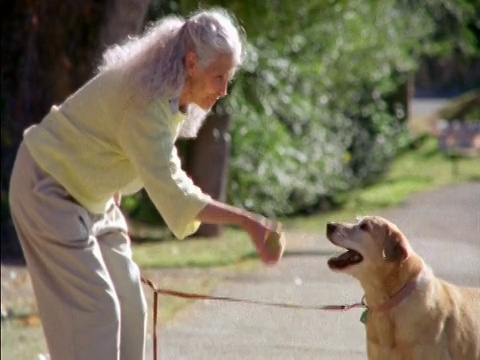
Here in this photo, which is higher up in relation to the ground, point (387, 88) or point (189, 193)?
point (189, 193)

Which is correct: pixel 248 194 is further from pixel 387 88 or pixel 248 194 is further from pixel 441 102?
pixel 441 102

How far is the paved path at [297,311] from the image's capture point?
27.3 feet

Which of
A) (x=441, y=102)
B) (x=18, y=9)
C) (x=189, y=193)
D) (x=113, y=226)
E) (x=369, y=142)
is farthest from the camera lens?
(x=441, y=102)

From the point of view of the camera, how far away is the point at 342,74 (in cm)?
1609

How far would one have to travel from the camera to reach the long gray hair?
17.3 feet

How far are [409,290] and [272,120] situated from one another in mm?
9003

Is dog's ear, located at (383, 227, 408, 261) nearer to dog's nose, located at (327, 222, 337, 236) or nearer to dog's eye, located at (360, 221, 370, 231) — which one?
→ dog's eye, located at (360, 221, 370, 231)

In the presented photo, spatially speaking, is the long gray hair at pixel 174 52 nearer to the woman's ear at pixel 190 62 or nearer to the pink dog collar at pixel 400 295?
the woman's ear at pixel 190 62

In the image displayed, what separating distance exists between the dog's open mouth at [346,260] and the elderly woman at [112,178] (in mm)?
589

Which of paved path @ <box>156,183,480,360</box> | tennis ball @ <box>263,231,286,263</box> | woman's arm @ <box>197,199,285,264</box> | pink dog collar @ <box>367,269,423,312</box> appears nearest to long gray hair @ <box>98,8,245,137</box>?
woman's arm @ <box>197,199,285,264</box>

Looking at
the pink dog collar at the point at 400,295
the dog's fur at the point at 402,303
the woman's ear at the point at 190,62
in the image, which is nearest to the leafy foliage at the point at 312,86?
the dog's fur at the point at 402,303

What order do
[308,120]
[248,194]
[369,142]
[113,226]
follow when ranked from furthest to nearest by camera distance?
[369,142], [308,120], [248,194], [113,226]

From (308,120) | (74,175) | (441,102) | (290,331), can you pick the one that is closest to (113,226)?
(74,175)

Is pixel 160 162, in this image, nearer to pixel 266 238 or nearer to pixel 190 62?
pixel 190 62
